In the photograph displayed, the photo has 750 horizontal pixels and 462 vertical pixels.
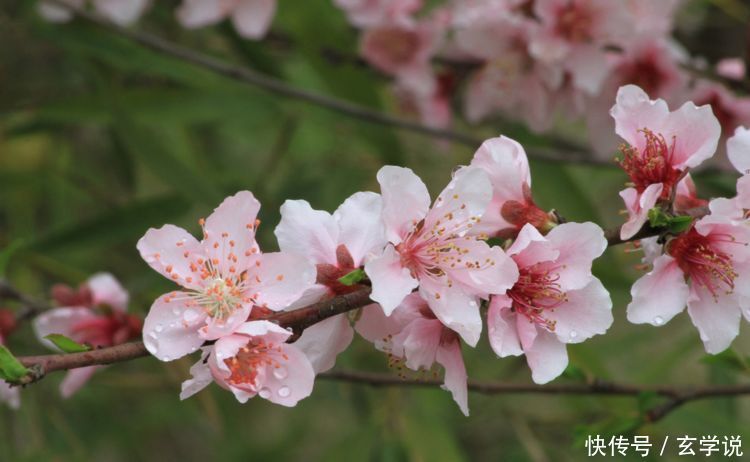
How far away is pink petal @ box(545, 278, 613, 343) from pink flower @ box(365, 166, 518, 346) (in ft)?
0.24

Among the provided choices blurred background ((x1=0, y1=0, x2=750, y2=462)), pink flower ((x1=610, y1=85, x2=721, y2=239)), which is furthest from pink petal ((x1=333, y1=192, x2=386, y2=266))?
blurred background ((x1=0, y1=0, x2=750, y2=462))

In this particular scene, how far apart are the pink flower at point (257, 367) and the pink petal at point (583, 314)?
21 centimetres

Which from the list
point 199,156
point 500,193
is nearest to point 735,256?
point 500,193

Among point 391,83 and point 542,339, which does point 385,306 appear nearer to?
point 542,339

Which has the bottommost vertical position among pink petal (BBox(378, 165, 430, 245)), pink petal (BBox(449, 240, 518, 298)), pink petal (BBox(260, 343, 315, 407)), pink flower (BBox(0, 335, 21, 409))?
pink flower (BBox(0, 335, 21, 409))

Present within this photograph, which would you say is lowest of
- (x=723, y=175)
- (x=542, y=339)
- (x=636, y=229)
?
(x=723, y=175)

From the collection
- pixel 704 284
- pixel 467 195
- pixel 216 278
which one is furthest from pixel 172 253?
pixel 704 284

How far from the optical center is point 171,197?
160 cm

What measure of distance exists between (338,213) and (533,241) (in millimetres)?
163

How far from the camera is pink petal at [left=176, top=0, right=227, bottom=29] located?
159cm

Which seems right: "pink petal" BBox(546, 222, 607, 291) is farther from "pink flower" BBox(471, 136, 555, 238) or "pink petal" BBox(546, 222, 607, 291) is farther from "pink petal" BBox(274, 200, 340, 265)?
"pink petal" BBox(274, 200, 340, 265)

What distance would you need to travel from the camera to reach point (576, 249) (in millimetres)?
830

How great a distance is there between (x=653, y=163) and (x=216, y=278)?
38 centimetres

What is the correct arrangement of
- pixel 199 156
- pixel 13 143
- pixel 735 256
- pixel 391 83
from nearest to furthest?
pixel 735 256, pixel 391 83, pixel 199 156, pixel 13 143
